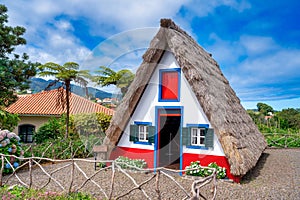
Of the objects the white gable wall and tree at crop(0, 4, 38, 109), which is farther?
tree at crop(0, 4, 38, 109)

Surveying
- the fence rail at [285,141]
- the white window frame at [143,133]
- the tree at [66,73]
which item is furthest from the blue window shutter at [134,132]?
the fence rail at [285,141]

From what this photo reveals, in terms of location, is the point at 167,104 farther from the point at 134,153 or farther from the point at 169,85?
the point at 134,153

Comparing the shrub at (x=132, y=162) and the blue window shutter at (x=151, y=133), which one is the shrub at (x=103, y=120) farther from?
the blue window shutter at (x=151, y=133)

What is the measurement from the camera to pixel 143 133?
9336mm

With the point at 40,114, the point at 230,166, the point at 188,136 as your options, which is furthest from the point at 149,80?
the point at 40,114

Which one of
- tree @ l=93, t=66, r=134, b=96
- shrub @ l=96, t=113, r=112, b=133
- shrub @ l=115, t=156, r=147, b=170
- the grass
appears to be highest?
tree @ l=93, t=66, r=134, b=96

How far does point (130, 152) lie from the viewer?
948 centimetres

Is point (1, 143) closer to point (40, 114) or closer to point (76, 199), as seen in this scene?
point (76, 199)

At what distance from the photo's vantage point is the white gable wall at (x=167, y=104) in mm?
8398

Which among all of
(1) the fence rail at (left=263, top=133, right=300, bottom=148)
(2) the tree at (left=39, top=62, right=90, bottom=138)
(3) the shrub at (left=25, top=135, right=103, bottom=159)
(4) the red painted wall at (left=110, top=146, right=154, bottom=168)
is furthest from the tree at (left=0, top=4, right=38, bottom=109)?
(1) the fence rail at (left=263, top=133, right=300, bottom=148)

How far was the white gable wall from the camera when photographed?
8.40 meters

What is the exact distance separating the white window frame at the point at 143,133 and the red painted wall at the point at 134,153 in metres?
0.38

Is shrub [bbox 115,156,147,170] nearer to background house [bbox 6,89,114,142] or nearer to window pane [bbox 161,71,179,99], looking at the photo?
window pane [bbox 161,71,179,99]

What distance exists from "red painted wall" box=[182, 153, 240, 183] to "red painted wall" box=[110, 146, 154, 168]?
4.04 ft
